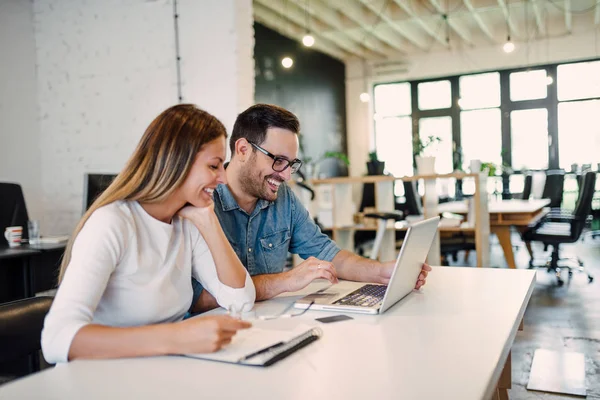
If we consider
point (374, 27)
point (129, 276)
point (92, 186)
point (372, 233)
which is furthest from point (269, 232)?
point (374, 27)

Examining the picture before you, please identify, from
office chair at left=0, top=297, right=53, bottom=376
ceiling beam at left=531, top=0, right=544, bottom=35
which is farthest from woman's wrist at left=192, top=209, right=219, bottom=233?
ceiling beam at left=531, top=0, right=544, bottom=35

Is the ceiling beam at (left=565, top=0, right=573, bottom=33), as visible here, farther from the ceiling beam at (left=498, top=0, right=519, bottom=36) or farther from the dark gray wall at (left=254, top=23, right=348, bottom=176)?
the dark gray wall at (left=254, top=23, right=348, bottom=176)

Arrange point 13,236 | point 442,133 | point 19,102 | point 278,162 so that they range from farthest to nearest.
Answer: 1. point 442,133
2. point 19,102
3. point 13,236
4. point 278,162

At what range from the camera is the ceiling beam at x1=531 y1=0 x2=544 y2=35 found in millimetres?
7797

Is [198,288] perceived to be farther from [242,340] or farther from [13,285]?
[13,285]

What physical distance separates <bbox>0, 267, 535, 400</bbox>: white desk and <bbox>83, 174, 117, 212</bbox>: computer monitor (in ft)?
7.31

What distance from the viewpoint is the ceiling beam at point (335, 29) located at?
740 cm

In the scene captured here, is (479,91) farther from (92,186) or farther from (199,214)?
(199,214)

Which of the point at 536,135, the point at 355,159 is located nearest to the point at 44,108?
the point at 355,159

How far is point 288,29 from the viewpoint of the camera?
8.25 m

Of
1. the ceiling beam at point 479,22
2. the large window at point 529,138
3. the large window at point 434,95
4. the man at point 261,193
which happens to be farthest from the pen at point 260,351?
the large window at point 434,95

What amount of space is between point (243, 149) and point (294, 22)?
6.67 metres

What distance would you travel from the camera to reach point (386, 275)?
182 cm

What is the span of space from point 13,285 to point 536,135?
8874 mm
